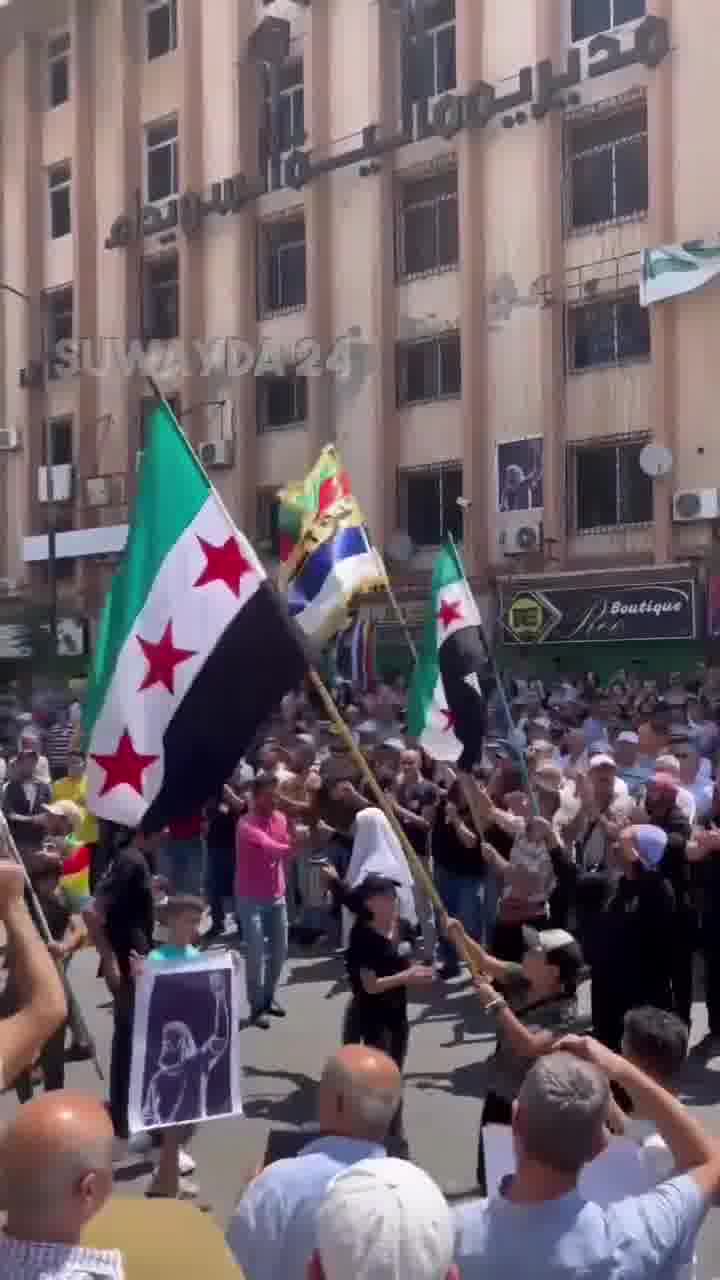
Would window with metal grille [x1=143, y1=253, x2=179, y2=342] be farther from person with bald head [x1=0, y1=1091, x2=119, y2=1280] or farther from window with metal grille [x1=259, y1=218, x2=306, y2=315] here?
person with bald head [x1=0, y1=1091, x2=119, y2=1280]

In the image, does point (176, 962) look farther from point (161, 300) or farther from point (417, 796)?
point (161, 300)

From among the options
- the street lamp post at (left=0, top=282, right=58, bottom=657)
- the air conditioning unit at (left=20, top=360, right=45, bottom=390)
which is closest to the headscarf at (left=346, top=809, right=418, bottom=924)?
the street lamp post at (left=0, top=282, right=58, bottom=657)

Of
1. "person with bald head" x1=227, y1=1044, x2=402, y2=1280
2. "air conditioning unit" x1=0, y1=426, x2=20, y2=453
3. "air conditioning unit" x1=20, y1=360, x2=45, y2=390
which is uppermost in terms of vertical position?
"air conditioning unit" x1=20, y1=360, x2=45, y2=390

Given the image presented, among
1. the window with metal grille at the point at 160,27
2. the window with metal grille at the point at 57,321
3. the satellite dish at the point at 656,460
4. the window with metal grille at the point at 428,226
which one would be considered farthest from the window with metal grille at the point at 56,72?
the satellite dish at the point at 656,460

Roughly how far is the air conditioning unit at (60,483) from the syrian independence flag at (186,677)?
27.1 metres

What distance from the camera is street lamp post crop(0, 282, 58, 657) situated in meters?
31.7

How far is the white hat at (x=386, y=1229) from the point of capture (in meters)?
2.58

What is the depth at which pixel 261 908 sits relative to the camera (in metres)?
10.2

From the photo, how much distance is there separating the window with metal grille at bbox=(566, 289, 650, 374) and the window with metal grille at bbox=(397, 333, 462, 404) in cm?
228

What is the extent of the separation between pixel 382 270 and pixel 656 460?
6.77 m

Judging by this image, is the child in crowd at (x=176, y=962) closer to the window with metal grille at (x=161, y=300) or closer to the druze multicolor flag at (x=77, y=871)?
the druze multicolor flag at (x=77, y=871)

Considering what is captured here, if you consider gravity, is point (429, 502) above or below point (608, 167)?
below

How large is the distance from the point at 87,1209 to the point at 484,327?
969 inches

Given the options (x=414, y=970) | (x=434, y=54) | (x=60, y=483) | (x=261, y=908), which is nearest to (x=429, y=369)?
(x=434, y=54)
